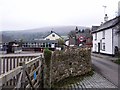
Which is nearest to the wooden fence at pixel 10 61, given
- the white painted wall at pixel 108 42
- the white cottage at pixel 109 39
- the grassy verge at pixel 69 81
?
the grassy verge at pixel 69 81

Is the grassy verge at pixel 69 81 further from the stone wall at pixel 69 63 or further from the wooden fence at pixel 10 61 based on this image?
the wooden fence at pixel 10 61

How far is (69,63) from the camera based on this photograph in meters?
12.9

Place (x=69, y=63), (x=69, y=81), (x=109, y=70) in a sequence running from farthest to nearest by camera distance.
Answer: (x=109, y=70) → (x=69, y=63) → (x=69, y=81)

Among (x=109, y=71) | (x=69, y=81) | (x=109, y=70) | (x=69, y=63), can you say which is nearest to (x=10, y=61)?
(x=69, y=81)

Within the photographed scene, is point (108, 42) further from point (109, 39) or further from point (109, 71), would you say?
point (109, 71)

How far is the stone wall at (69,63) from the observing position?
10929mm

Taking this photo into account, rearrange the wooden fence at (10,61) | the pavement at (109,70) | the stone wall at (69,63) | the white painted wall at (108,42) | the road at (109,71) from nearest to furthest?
the wooden fence at (10,61), the stone wall at (69,63), the pavement at (109,70), the road at (109,71), the white painted wall at (108,42)

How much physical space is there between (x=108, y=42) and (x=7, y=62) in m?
23.8

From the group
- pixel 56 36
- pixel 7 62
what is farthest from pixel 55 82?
pixel 56 36

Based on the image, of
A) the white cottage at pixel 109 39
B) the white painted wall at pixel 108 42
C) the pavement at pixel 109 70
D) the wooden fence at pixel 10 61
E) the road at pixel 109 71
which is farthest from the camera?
the white painted wall at pixel 108 42

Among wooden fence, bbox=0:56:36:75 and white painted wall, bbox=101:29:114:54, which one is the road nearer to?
wooden fence, bbox=0:56:36:75

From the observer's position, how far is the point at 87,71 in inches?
580

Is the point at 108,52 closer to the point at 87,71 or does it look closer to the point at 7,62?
the point at 87,71

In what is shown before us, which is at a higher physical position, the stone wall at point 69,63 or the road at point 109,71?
the stone wall at point 69,63
